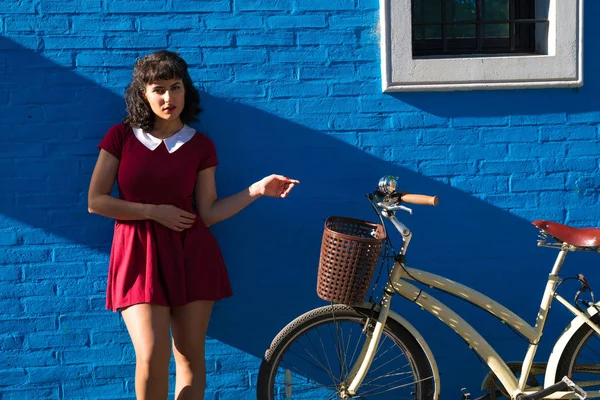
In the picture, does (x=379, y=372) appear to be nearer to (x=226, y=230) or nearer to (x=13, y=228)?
(x=226, y=230)

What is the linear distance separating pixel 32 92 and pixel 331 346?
213 cm

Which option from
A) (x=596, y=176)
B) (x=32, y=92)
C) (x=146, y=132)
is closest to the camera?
(x=146, y=132)

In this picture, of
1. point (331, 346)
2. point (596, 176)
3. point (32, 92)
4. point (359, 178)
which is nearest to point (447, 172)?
point (359, 178)

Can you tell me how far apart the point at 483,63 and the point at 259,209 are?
4.80ft

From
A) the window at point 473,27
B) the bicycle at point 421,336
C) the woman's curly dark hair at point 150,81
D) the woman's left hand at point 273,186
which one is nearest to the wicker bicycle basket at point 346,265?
the bicycle at point 421,336

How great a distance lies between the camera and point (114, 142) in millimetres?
Answer: 3826

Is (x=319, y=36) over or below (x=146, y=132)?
over

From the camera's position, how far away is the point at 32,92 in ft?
13.6

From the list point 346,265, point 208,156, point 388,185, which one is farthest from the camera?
point 208,156

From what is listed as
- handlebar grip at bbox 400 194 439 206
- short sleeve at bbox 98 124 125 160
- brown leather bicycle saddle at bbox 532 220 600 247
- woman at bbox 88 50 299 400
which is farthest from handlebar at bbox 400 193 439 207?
short sleeve at bbox 98 124 125 160

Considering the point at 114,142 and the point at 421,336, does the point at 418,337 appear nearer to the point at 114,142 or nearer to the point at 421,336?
the point at 421,336

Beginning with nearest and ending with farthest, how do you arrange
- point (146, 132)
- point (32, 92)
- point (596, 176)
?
point (146, 132), point (32, 92), point (596, 176)

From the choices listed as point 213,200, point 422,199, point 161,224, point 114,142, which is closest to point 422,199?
point 422,199

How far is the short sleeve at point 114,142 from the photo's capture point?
381 centimetres
